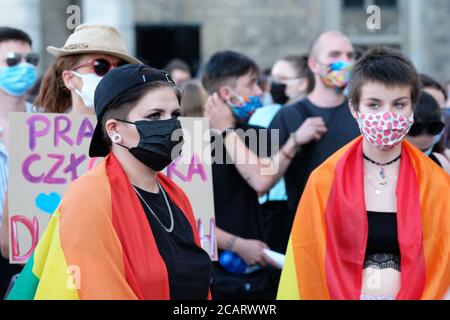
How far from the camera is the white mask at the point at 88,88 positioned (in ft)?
15.1

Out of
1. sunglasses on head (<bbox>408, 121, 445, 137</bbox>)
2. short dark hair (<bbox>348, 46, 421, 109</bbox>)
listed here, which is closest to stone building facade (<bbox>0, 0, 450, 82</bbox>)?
sunglasses on head (<bbox>408, 121, 445, 137</bbox>)

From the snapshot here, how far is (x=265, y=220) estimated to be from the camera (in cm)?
586

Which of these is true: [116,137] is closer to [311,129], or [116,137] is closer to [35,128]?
[35,128]

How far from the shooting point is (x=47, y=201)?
4270 mm

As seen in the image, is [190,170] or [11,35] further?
[11,35]

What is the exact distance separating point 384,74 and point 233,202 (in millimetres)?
1591

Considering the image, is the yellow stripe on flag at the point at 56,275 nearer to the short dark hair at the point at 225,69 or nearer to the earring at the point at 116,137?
the earring at the point at 116,137

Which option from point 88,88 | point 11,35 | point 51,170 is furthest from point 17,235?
point 11,35

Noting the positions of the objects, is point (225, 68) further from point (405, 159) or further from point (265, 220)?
point (405, 159)

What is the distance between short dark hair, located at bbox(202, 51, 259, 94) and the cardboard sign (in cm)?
99

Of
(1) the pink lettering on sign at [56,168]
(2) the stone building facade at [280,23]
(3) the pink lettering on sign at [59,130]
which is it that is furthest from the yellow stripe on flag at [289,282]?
(2) the stone building facade at [280,23]

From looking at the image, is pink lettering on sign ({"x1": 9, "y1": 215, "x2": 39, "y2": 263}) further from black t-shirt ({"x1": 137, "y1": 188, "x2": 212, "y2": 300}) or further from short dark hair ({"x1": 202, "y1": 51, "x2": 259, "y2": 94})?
short dark hair ({"x1": 202, "y1": 51, "x2": 259, "y2": 94})

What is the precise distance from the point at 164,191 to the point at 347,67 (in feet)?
8.00

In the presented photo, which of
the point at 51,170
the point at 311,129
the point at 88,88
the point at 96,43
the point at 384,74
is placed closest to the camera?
the point at 384,74
